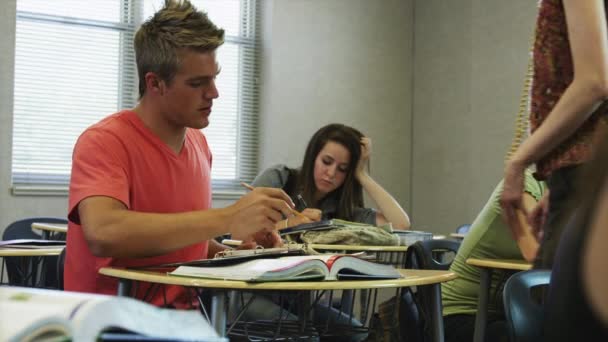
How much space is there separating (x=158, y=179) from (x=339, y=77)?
483 centimetres

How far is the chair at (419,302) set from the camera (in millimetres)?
1846

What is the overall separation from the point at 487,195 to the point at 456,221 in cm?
43

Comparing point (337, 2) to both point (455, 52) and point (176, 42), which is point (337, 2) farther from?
point (176, 42)

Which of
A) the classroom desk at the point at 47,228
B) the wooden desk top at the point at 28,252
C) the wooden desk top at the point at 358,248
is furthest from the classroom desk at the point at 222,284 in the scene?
the classroom desk at the point at 47,228

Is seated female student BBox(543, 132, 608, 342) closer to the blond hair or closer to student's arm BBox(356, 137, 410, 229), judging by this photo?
the blond hair

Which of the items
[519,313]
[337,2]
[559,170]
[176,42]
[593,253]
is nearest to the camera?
[593,253]

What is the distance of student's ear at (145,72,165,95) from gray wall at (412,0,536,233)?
4421mm

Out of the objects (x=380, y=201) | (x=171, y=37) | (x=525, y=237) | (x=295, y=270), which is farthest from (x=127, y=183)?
(x=380, y=201)

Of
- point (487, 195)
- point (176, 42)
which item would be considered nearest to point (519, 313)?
point (176, 42)

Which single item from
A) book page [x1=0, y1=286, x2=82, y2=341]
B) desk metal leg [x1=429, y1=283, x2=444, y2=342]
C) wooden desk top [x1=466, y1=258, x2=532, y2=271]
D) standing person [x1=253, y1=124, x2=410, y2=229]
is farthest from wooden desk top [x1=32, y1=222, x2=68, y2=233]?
book page [x1=0, y1=286, x2=82, y2=341]

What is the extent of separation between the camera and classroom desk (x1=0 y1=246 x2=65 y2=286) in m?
2.59

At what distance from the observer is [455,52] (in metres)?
6.45

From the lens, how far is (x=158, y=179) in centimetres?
181

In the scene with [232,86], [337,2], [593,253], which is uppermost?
[337,2]
